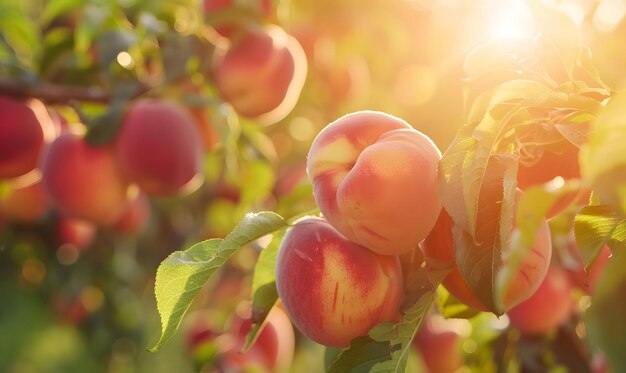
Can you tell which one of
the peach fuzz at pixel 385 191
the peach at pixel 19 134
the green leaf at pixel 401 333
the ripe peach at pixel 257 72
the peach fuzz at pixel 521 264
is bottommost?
the peach at pixel 19 134

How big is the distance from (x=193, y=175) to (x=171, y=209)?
916mm

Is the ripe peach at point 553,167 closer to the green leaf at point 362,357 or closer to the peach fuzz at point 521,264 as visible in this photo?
the peach fuzz at point 521,264

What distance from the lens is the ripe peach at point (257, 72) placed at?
135 centimetres

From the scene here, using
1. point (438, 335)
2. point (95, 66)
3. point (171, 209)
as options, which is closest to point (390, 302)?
point (438, 335)

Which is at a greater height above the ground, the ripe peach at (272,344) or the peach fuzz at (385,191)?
the peach fuzz at (385,191)

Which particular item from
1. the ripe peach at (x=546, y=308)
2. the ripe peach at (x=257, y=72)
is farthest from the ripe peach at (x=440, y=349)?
the ripe peach at (x=257, y=72)

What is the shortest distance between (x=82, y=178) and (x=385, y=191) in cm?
92

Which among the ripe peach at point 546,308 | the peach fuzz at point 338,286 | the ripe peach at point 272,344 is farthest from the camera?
the ripe peach at point 272,344

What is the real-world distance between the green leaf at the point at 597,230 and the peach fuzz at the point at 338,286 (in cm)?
18

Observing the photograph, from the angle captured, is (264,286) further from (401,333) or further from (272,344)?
(272,344)

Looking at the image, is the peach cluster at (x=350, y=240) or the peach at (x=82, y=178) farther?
the peach at (x=82, y=178)

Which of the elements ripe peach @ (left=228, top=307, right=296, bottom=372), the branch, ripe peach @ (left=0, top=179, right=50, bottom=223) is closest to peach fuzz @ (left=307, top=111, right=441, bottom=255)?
ripe peach @ (left=228, top=307, right=296, bottom=372)

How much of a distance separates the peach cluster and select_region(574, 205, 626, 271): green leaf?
12cm

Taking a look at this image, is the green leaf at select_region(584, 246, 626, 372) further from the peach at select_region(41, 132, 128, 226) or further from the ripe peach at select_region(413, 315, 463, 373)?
the peach at select_region(41, 132, 128, 226)
